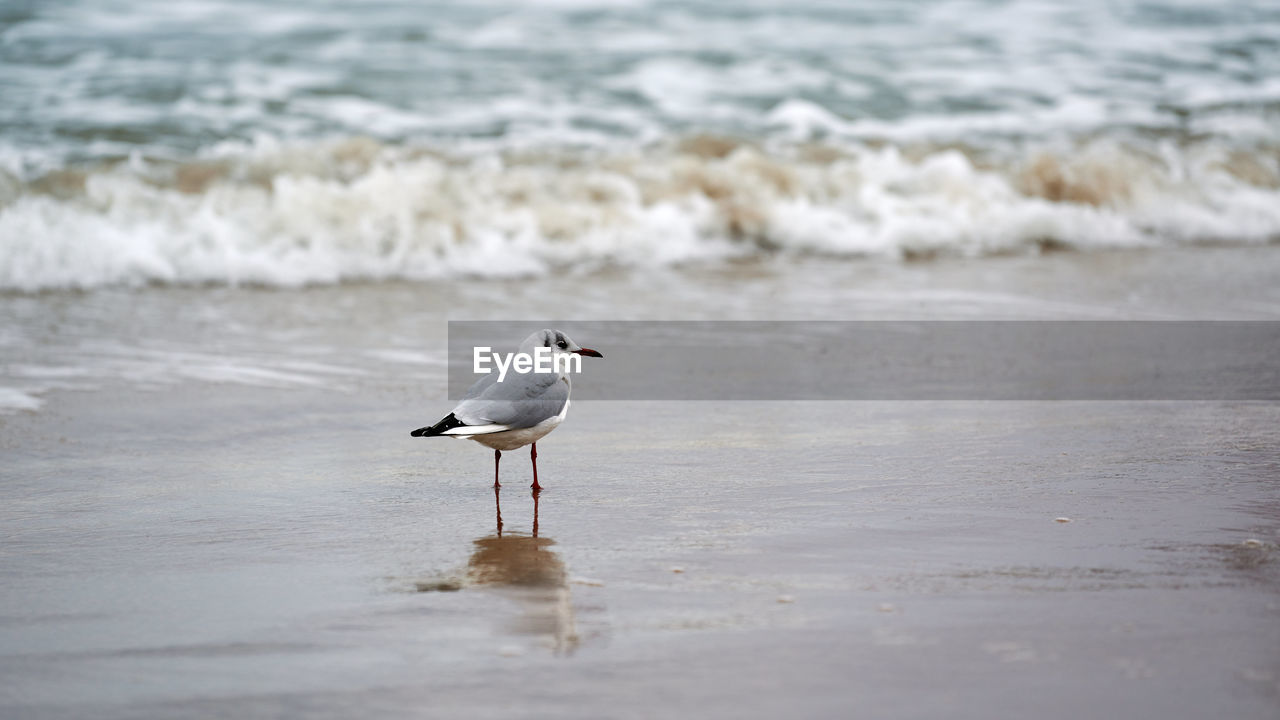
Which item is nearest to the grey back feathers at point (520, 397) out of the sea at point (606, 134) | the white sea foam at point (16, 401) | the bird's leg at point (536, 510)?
the bird's leg at point (536, 510)

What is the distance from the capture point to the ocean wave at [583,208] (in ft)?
27.8

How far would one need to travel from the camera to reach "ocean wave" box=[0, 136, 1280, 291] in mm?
8484

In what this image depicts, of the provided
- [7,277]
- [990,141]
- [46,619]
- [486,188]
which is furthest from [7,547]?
[990,141]

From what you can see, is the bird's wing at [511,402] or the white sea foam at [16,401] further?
the white sea foam at [16,401]

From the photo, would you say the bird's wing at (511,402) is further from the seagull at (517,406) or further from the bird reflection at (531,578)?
the bird reflection at (531,578)

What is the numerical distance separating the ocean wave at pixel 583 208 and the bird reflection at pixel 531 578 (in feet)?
17.1

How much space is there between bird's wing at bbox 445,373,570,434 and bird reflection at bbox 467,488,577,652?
261 millimetres

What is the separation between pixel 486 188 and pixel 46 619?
712cm

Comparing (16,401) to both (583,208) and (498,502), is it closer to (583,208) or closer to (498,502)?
(498,502)

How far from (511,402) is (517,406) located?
0.07 ft

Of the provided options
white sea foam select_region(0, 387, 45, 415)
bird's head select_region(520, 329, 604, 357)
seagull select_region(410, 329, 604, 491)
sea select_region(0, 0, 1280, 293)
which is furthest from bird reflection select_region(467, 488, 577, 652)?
sea select_region(0, 0, 1280, 293)

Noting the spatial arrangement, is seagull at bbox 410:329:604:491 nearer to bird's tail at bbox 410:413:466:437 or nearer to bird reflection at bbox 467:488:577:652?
bird's tail at bbox 410:413:466:437

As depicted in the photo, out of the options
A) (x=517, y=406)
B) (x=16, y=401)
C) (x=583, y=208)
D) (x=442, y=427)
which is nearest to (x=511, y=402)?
(x=517, y=406)

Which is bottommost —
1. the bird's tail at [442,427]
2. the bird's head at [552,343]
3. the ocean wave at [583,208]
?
the bird's tail at [442,427]
